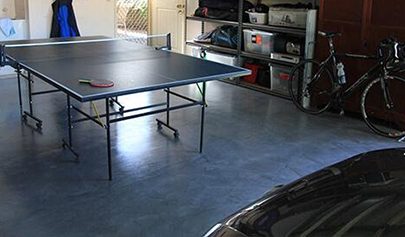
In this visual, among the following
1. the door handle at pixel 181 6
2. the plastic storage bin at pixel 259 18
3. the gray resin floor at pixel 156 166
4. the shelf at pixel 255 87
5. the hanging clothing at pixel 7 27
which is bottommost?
the gray resin floor at pixel 156 166

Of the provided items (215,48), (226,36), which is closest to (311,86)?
(226,36)

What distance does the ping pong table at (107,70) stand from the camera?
3.33 metres

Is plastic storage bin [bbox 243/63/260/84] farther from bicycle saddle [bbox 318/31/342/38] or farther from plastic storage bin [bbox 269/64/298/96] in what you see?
bicycle saddle [bbox 318/31/342/38]

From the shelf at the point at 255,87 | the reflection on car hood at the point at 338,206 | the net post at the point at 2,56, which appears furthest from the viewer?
the shelf at the point at 255,87

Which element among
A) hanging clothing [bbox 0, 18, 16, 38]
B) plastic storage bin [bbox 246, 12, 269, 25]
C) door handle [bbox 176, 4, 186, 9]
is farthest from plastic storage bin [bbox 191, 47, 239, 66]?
hanging clothing [bbox 0, 18, 16, 38]

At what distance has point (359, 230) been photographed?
3.64 feet

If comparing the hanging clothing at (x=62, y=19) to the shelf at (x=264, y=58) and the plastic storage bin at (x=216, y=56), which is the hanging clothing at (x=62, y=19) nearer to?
the plastic storage bin at (x=216, y=56)

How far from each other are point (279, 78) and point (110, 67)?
2915 millimetres

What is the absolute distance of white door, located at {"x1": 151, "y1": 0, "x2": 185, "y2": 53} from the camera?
8.08 metres

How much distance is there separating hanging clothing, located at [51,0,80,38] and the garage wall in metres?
0.13

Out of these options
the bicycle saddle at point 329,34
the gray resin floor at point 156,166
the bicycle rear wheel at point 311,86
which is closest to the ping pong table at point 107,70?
the gray resin floor at point 156,166

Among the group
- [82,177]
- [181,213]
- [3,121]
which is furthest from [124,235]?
[3,121]

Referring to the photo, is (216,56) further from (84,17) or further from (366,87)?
(366,87)

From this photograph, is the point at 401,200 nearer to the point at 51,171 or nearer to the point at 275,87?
the point at 51,171
